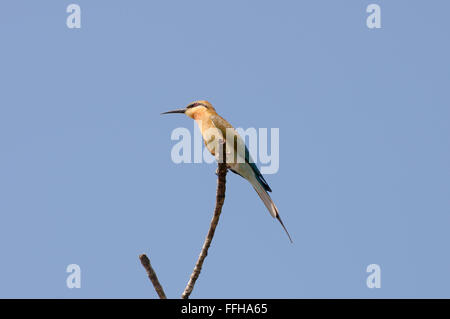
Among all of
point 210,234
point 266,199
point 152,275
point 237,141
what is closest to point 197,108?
point 237,141

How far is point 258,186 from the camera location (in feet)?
15.6

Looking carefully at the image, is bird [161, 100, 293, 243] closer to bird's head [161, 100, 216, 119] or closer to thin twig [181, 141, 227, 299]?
bird's head [161, 100, 216, 119]

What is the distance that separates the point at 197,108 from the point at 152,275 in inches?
98.4

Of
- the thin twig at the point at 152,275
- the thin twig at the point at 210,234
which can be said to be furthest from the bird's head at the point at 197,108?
the thin twig at the point at 152,275

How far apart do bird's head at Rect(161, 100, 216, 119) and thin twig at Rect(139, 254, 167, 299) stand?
2.37 meters

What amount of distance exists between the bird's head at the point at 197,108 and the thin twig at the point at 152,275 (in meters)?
2.37

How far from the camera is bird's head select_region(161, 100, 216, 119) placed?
5.43 meters

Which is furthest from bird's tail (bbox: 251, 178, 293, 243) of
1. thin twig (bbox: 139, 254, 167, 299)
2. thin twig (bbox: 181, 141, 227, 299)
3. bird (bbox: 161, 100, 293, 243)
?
thin twig (bbox: 139, 254, 167, 299)

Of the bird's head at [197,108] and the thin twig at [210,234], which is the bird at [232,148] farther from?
the thin twig at [210,234]
